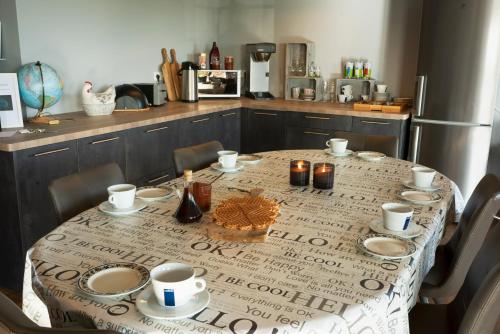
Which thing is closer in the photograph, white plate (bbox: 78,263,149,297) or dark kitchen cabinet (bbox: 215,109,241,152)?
white plate (bbox: 78,263,149,297)

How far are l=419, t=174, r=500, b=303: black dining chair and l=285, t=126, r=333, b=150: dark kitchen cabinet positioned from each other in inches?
82.4

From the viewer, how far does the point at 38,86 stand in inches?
109

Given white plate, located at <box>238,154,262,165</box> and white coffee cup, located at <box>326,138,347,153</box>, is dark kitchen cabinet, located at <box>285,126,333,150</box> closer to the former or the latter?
white coffee cup, located at <box>326,138,347,153</box>

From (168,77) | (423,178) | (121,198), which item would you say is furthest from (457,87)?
(121,198)

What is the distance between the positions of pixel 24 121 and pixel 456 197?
251 centimetres

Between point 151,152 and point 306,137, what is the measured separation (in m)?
1.41

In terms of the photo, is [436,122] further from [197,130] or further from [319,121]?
[197,130]

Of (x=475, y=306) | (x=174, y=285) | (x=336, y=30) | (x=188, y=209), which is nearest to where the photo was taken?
(x=174, y=285)

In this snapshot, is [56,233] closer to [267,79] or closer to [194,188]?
[194,188]

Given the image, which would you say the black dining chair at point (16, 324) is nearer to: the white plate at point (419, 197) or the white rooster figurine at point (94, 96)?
the white plate at point (419, 197)

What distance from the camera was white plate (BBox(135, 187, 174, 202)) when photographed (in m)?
1.73

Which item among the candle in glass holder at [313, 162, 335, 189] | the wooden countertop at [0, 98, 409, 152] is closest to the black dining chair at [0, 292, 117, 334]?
the candle in glass holder at [313, 162, 335, 189]

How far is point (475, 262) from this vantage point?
4.73ft

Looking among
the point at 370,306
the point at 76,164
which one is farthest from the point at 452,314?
the point at 76,164
